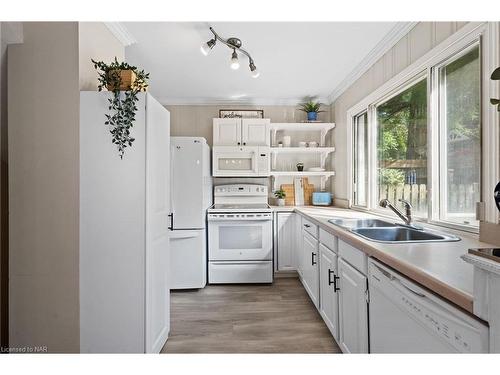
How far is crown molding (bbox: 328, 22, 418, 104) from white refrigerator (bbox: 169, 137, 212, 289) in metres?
1.91

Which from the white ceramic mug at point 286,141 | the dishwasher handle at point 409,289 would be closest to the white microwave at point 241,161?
the white ceramic mug at point 286,141

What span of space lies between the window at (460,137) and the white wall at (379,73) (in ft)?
0.69

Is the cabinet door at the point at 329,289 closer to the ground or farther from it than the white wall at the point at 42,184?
closer to the ground

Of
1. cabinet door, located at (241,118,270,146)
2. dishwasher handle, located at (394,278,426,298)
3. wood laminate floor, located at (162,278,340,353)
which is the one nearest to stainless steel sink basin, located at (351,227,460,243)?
dishwasher handle, located at (394,278,426,298)

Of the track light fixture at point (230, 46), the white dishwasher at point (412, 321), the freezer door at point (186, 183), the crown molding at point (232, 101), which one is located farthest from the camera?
the crown molding at point (232, 101)

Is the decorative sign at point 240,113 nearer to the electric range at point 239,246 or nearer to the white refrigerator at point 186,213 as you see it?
the white refrigerator at point 186,213

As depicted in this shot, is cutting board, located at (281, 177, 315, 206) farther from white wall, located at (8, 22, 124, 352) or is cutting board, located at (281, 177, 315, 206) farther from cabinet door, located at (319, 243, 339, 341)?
white wall, located at (8, 22, 124, 352)

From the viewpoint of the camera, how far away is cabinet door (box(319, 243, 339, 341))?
6.31 ft

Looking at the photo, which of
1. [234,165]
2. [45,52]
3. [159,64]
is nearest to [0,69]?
[45,52]

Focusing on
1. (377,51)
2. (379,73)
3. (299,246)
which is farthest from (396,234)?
(377,51)

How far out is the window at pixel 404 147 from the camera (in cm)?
210

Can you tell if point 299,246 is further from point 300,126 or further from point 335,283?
point 300,126
